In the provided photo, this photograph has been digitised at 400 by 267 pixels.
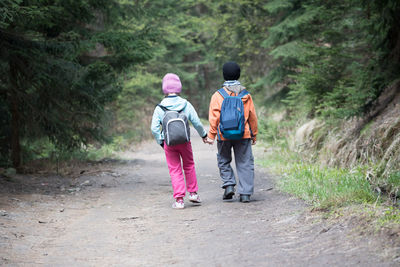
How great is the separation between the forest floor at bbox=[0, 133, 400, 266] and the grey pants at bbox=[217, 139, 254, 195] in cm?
28

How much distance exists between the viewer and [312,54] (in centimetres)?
934

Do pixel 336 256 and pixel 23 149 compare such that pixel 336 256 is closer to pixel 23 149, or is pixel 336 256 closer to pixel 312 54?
pixel 312 54

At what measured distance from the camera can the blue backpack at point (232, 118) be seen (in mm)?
6301

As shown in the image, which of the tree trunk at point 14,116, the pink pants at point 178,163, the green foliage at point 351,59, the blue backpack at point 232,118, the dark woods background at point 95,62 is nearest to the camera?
the blue backpack at point 232,118

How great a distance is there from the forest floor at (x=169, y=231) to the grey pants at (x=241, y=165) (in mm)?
281

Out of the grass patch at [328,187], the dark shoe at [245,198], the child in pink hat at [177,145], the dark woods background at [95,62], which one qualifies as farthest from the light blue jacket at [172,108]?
the dark woods background at [95,62]

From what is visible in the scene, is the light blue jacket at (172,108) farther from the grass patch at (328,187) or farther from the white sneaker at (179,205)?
the grass patch at (328,187)

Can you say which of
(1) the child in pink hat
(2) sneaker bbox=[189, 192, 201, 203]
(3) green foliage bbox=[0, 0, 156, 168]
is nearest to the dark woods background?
(3) green foliage bbox=[0, 0, 156, 168]

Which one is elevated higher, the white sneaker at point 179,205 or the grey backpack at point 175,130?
the grey backpack at point 175,130

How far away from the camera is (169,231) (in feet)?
17.0

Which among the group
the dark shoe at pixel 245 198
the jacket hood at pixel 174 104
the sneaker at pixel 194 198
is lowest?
the dark shoe at pixel 245 198

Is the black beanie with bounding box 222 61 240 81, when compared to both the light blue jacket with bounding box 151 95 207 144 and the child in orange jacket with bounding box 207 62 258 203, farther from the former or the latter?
the light blue jacket with bounding box 151 95 207 144

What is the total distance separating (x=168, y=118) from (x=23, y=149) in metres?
6.70

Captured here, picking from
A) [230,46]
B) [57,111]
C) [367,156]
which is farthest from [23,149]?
[230,46]
